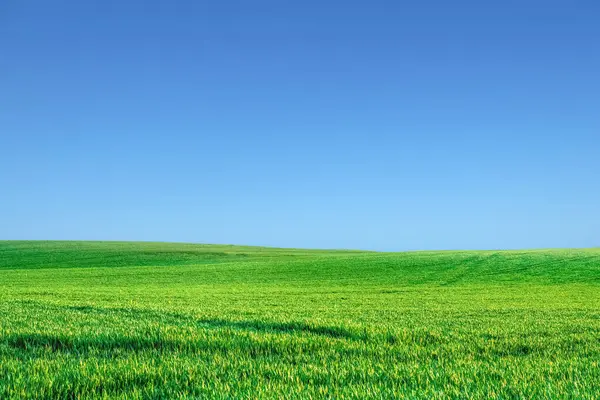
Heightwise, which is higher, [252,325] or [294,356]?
[294,356]

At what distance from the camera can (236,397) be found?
6.00m

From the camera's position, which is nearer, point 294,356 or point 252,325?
point 294,356

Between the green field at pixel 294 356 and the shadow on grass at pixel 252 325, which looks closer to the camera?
the green field at pixel 294 356

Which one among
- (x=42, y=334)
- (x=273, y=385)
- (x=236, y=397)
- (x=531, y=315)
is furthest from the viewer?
(x=531, y=315)

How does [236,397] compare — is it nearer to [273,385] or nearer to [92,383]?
[273,385]

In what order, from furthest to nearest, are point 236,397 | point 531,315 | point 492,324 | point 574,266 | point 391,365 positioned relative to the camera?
point 574,266, point 531,315, point 492,324, point 391,365, point 236,397

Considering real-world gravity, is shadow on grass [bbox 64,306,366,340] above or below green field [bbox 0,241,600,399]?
below

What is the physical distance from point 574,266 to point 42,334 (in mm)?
50173

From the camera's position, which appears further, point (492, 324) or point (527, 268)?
point (527, 268)

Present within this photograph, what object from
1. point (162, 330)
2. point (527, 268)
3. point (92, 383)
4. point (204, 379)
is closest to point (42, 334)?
point (162, 330)

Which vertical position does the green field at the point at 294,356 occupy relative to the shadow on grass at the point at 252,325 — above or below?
above

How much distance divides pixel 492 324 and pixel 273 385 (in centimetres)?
922

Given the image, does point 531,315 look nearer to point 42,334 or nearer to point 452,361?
point 452,361

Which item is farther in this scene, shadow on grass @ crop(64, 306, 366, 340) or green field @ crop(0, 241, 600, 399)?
shadow on grass @ crop(64, 306, 366, 340)
